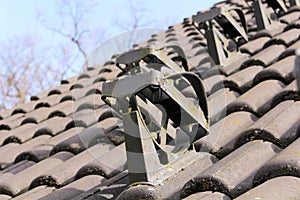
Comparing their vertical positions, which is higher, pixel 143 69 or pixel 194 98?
pixel 143 69

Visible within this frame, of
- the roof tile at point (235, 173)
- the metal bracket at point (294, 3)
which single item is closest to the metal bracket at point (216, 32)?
the metal bracket at point (294, 3)

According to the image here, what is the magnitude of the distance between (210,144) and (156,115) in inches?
11.1

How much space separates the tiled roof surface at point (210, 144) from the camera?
1632mm

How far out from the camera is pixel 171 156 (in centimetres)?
197

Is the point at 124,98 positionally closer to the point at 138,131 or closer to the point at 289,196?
the point at 138,131

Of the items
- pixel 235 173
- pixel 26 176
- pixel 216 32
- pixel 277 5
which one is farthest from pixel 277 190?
pixel 277 5

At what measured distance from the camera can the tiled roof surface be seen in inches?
64.2

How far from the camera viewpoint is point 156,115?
203cm

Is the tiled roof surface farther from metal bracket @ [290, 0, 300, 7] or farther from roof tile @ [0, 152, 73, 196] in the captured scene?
metal bracket @ [290, 0, 300, 7]

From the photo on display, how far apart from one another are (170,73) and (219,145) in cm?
37

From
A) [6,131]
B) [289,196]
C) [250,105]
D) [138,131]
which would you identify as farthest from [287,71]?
[6,131]

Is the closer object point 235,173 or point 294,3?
point 235,173

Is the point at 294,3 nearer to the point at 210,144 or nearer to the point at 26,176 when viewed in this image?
the point at 210,144

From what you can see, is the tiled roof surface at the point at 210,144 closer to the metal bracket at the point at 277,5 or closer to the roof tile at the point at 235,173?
the roof tile at the point at 235,173
